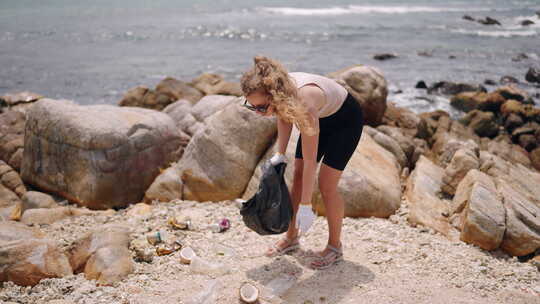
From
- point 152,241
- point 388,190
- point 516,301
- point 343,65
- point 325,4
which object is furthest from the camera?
point 325,4

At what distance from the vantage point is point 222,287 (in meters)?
4.23

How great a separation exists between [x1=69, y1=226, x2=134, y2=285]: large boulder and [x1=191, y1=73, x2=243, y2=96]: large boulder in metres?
7.73

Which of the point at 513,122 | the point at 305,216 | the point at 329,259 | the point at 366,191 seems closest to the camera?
the point at 305,216

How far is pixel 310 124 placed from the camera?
11.7 feet

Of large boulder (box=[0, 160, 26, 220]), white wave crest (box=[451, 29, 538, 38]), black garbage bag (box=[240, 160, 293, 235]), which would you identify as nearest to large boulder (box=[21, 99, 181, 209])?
large boulder (box=[0, 160, 26, 220])

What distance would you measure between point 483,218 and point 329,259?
2.23 m

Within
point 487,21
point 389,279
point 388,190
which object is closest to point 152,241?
point 389,279

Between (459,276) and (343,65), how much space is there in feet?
57.2

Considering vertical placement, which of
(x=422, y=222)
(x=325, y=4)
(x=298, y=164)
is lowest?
(x=422, y=222)

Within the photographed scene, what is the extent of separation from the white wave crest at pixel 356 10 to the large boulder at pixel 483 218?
3968cm

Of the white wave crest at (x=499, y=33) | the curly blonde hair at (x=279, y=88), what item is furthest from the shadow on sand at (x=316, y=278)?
the white wave crest at (x=499, y=33)

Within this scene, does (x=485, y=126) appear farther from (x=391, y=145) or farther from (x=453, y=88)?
(x=391, y=145)

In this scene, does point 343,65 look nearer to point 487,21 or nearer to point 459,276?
point 459,276

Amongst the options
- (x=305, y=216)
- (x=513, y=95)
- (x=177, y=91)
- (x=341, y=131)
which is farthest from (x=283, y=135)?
(x=513, y=95)
